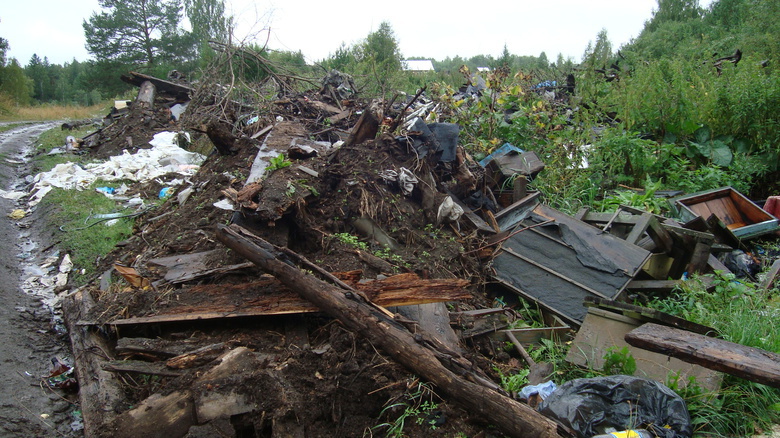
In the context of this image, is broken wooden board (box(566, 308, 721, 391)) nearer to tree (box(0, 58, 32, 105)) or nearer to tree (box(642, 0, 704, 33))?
tree (box(642, 0, 704, 33))

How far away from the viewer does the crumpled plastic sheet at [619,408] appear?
8.16 ft

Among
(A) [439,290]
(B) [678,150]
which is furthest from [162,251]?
(B) [678,150]

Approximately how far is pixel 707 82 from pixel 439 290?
688cm

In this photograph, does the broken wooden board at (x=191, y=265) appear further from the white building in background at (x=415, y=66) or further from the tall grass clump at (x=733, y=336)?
the white building in background at (x=415, y=66)

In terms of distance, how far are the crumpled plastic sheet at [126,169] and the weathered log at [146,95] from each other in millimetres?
2785

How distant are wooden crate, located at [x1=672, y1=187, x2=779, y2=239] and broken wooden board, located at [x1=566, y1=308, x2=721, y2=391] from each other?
261 cm

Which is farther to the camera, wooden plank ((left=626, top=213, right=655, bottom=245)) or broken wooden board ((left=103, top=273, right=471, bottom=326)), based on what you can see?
wooden plank ((left=626, top=213, right=655, bottom=245))

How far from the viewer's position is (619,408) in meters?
2.55

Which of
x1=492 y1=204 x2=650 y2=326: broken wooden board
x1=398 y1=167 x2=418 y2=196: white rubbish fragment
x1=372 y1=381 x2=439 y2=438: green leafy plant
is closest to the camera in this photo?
x1=372 y1=381 x2=439 y2=438: green leafy plant

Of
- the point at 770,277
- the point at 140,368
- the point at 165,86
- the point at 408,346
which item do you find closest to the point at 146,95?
the point at 165,86

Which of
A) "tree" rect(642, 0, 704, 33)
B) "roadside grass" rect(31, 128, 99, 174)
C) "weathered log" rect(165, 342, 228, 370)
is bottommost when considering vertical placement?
"weathered log" rect(165, 342, 228, 370)

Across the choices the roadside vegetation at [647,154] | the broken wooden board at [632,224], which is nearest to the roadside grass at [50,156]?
the roadside vegetation at [647,154]

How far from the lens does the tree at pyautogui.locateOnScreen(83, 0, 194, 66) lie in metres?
33.8

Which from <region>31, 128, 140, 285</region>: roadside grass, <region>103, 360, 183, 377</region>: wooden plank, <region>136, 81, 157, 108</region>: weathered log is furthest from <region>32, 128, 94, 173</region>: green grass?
<region>103, 360, 183, 377</region>: wooden plank
